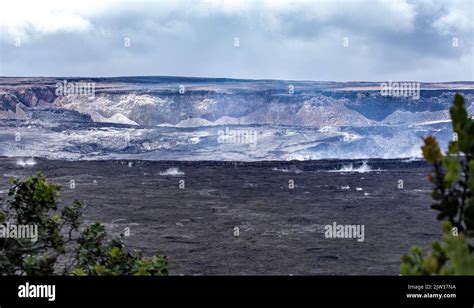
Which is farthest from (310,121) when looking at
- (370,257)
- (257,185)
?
(370,257)

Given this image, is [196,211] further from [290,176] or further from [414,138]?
[414,138]
